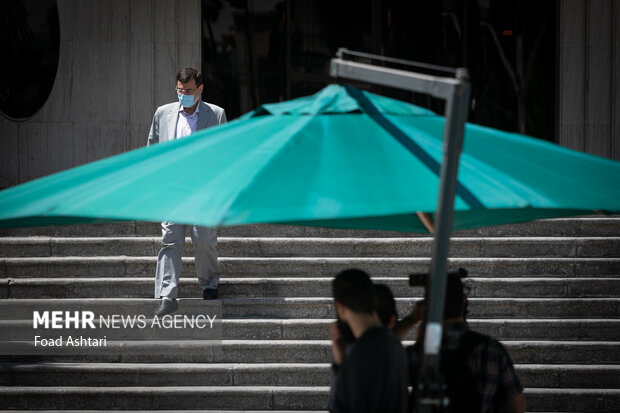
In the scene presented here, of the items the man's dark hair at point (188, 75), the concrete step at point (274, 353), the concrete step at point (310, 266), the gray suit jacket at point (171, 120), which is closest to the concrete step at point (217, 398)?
the concrete step at point (274, 353)

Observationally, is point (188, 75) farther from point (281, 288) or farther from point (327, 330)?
point (327, 330)

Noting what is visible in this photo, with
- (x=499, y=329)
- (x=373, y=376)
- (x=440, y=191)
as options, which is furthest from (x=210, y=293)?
(x=440, y=191)

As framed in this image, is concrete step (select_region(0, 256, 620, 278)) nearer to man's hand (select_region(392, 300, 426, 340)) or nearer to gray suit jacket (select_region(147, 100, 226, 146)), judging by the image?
gray suit jacket (select_region(147, 100, 226, 146))

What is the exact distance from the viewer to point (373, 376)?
10.7 ft

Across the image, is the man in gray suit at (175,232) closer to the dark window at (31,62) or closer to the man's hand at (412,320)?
the man's hand at (412,320)

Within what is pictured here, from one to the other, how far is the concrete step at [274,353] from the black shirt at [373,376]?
4.18m

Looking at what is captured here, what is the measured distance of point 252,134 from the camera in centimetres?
345

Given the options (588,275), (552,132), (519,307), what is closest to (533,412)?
(519,307)

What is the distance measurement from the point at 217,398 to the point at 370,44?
677 cm

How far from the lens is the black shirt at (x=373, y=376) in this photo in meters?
3.27

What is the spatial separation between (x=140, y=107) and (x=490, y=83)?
5.05 metres

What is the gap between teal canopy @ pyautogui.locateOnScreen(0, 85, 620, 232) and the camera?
2926mm

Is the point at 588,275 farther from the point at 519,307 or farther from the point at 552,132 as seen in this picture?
the point at 552,132

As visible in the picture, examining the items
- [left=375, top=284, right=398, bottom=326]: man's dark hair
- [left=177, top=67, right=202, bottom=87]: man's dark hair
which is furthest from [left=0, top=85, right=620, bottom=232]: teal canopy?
[left=177, top=67, right=202, bottom=87]: man's dark hair
